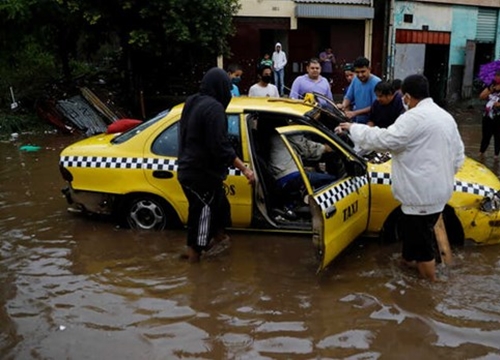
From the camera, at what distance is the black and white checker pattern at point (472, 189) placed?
4984mm

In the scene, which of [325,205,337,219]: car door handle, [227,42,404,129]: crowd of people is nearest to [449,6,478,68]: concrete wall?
[227,42,404,129]: crowd of people

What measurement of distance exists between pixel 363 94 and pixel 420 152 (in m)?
2.89

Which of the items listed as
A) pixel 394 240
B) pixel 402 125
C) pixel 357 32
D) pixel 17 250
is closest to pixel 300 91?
pixel 394 240

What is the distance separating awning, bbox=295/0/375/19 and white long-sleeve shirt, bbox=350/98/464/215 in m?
15.0

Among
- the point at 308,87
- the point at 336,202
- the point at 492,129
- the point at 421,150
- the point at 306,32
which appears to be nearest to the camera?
the point at 421,150

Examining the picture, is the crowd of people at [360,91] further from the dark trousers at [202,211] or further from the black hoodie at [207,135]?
the dark trousers at [202,211]

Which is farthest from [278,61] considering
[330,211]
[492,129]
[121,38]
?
[330,211]

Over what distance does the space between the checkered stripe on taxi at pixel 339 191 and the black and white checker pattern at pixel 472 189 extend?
0.85 metres

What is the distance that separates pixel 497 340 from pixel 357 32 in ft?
55.8

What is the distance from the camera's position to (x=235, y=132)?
17.5 feet

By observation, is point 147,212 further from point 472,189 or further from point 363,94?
point 472,189

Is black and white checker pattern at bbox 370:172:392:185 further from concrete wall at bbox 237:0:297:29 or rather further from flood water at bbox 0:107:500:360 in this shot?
concrete wall at bbox 237:0:297:29

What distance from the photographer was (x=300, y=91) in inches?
299

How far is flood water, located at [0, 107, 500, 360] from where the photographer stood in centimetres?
370
